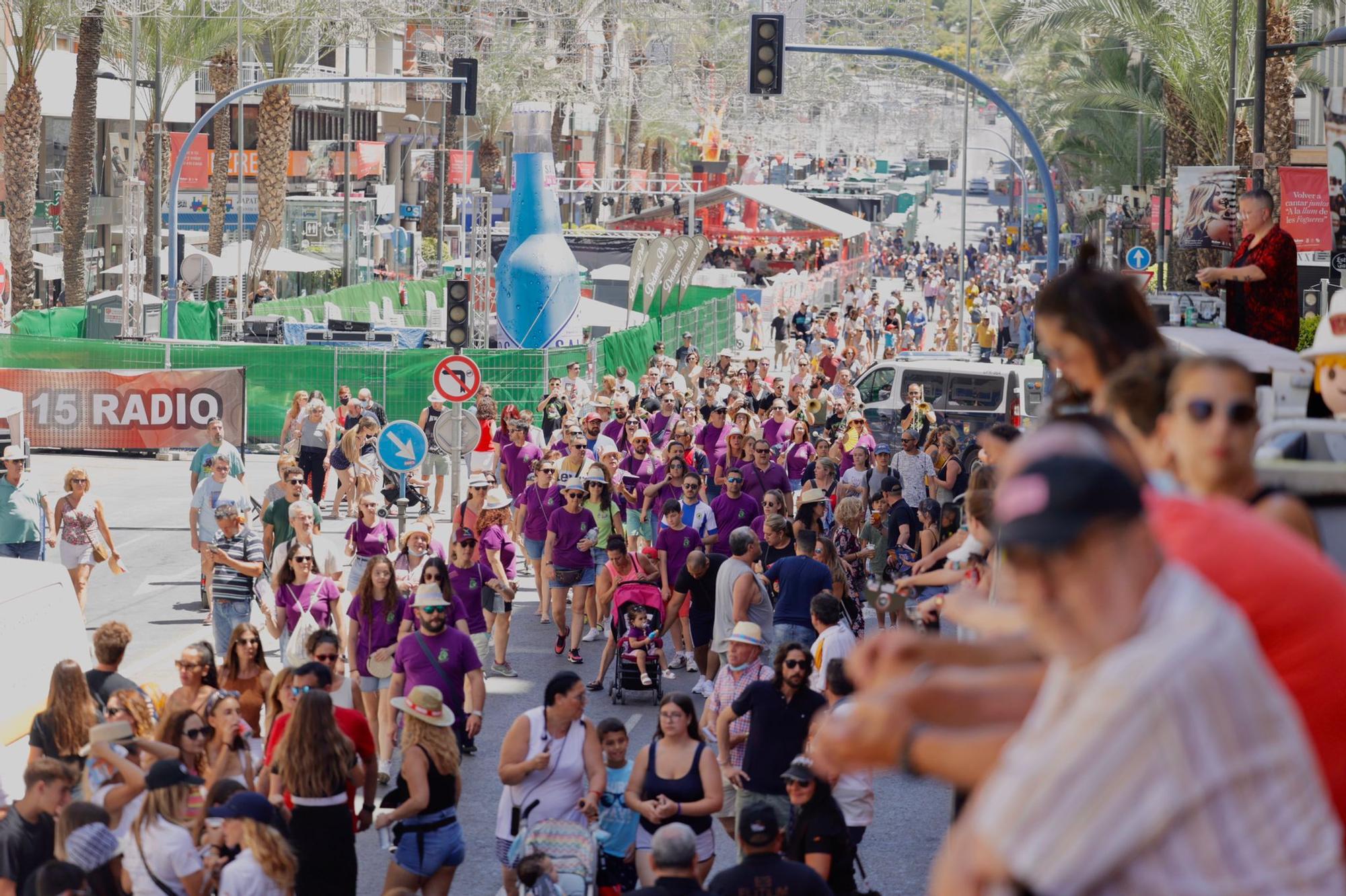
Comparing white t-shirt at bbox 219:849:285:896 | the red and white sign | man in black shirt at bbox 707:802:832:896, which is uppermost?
the red and white sign

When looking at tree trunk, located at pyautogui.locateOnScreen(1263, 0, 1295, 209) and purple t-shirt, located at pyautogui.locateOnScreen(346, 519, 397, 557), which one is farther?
tree trunk, located at pyautogui.locateOnScreen(1263, 0, 1295, 209)

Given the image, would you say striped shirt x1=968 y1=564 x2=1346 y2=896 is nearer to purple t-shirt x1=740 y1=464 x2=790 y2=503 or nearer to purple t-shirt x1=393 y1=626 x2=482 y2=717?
purple t-shirt x1=393 y1=626 x2=482 y2=717

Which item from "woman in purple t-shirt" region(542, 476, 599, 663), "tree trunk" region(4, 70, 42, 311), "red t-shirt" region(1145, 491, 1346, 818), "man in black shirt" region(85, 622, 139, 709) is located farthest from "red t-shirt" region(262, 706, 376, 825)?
"tree trunk" region(4, 70, 42, 311)

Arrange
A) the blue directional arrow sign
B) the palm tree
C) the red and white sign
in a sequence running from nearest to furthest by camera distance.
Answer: the blue directional arrow sign < the red and white sign < the palm tree

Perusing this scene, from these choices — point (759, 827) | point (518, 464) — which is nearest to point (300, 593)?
point (759, 827)

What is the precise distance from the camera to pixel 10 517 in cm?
1590

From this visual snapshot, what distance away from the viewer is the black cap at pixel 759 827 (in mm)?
7078

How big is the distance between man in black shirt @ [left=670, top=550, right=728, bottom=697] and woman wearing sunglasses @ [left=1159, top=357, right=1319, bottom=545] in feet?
35.5

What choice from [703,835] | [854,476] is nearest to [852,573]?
[854,476]

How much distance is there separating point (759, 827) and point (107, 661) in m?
4.62

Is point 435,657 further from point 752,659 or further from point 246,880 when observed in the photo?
point 246,880

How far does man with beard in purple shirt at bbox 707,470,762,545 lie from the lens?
16.2 metres

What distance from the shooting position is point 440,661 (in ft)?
35.3

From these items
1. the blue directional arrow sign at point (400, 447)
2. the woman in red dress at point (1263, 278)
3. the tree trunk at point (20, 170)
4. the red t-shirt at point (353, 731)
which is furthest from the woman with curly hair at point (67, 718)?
the tree trunk at point (20, 170)
